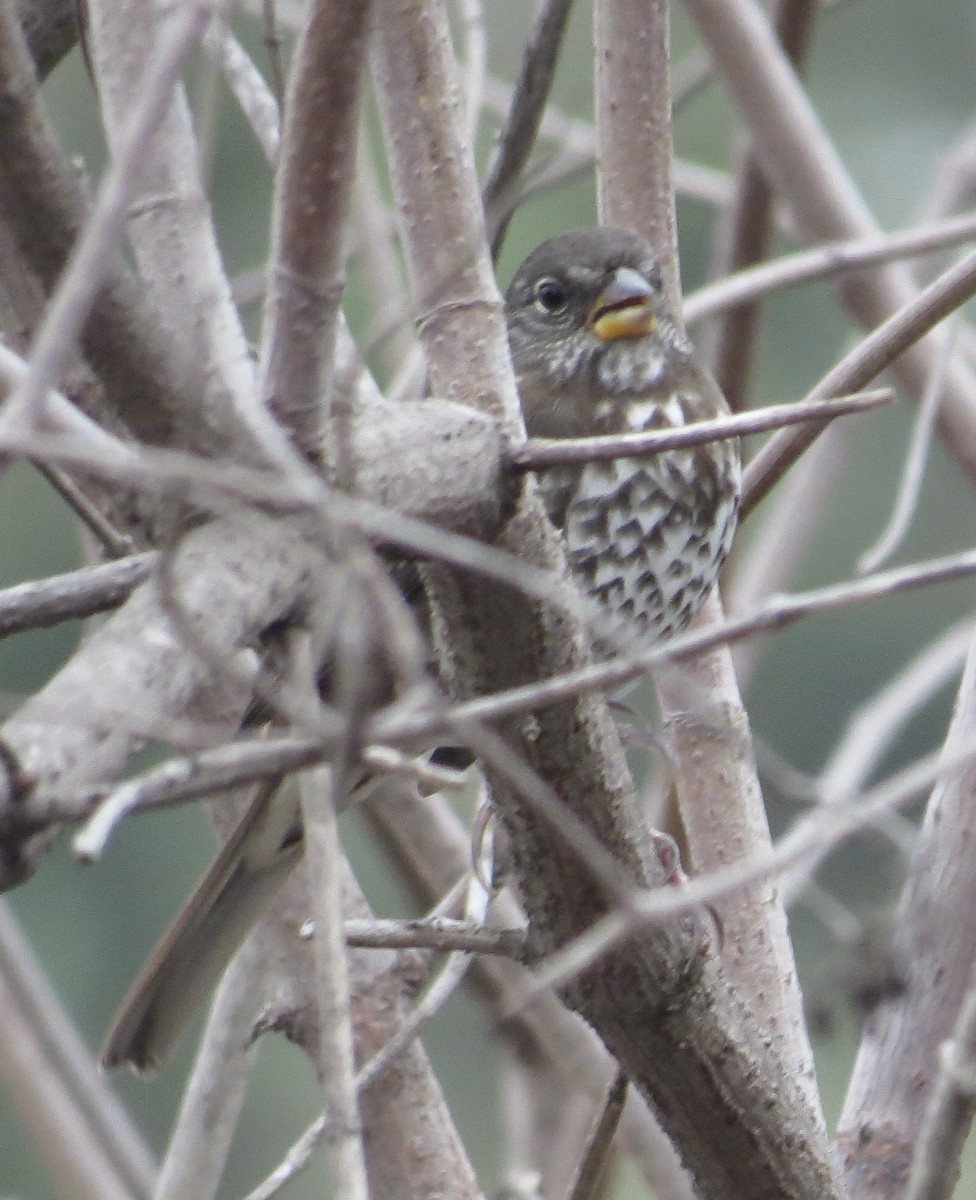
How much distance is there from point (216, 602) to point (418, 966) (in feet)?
5.31

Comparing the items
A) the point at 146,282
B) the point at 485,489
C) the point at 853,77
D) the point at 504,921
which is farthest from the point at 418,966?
the point at 853,77

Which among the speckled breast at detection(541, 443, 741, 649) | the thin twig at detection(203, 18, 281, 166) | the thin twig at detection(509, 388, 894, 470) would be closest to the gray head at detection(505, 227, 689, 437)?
the speckled breast at detection(541, 443, 741, 649)

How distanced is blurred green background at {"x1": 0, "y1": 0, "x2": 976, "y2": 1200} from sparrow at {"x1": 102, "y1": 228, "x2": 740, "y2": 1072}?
9.81 ft

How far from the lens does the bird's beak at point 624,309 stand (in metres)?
2.95

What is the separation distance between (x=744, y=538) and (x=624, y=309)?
13.6ft

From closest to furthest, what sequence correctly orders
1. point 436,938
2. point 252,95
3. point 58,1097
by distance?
point 436,938
point 252,95
point 58,1097

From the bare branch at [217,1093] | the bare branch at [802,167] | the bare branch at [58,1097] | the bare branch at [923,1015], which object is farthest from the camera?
the bare branch at [802,167]

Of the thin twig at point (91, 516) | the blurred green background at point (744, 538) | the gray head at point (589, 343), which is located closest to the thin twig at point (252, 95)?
the thin twig at point (91, 516)

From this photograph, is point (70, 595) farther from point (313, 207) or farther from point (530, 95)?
Answer: point (530, 95)

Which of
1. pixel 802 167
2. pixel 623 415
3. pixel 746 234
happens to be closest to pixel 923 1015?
pixel 623 415

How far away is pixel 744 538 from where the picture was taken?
709 centimetres

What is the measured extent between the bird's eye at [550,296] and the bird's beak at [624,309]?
0.07 metres

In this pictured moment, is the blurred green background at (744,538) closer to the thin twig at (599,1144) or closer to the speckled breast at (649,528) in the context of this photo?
the speckled breast at (649,528)

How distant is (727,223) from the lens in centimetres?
385
